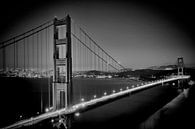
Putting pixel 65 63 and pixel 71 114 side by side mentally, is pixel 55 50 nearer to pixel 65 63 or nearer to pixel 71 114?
pixel 65 63

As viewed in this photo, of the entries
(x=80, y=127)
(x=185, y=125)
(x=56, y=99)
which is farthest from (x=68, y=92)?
(x=185, y=125)

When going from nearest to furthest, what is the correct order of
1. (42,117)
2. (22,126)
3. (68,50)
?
1. (22,126)
2. (42,117)
3. (68,50)

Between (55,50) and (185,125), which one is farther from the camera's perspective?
(185,125)

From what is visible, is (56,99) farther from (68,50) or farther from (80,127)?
(80,127)

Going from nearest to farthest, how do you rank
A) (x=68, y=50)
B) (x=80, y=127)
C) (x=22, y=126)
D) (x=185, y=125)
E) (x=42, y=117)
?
(x=22, y=126) < (x=42, y=117) < (x=68, y=50) < (x=185, y=125) < (x=80, y=127)

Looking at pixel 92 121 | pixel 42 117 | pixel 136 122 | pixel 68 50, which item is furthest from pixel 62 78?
pixel 136 122

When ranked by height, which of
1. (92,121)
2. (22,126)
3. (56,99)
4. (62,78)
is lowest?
(92,121)

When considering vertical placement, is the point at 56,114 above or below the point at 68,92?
below

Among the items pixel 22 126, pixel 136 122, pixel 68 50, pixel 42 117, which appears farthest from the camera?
pixel 136 122

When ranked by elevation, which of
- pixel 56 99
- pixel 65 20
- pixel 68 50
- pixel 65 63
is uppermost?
pixel 65 20
